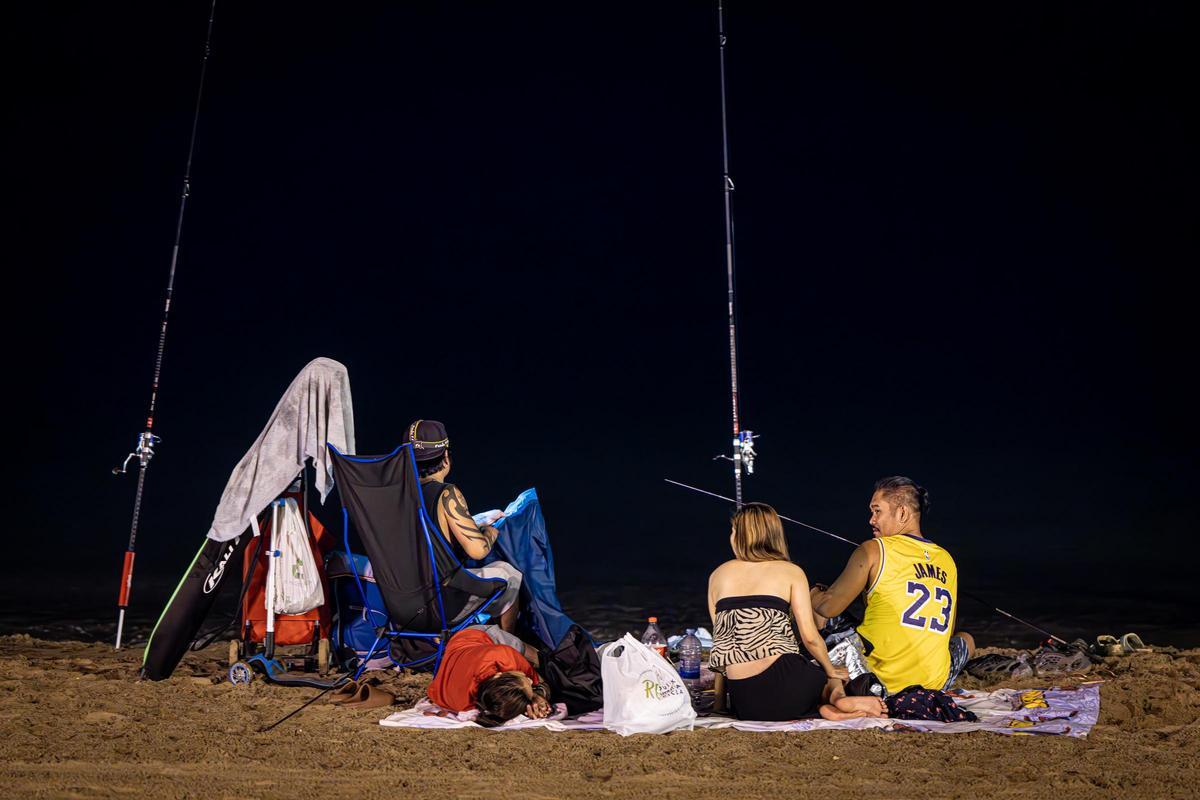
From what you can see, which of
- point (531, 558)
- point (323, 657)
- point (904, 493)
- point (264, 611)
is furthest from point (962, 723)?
point (264, 611)

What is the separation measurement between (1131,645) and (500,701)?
3.46 metres

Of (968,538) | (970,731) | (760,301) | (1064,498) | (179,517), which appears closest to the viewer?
(970,731)

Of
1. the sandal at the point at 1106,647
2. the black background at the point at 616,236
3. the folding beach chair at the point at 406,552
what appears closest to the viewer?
the folding beach chair at the point at 406,552

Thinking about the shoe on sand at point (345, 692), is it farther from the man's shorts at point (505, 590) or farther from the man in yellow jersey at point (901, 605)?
the man in yellow jersey at point (901, 605)

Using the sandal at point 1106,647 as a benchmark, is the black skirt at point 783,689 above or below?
below

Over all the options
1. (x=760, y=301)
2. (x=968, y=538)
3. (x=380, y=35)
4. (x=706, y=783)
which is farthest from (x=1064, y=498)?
(x=380, y=35)

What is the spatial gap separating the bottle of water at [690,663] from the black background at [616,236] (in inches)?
387

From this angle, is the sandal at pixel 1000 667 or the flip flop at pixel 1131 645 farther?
the flip flop at pixel 1131 645

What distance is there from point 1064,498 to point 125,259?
1545 centimetres

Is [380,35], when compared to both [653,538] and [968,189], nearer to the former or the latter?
[968,189]

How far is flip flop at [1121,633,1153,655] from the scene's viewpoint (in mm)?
5395

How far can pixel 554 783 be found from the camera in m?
3.30

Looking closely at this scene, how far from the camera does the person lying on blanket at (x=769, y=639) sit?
159 inches

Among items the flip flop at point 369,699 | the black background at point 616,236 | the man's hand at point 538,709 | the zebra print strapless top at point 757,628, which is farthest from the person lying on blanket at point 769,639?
the black background at point 616,236
